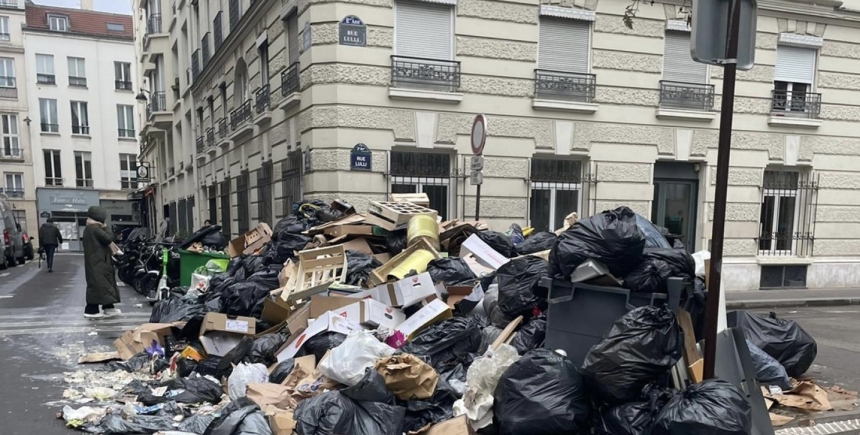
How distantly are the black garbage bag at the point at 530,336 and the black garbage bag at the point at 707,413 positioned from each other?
1095 mm

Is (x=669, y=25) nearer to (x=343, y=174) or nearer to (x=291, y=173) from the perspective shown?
(x=343, y=174)

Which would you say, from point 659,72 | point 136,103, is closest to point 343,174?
point 659,72

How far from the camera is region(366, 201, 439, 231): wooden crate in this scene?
20.1ft

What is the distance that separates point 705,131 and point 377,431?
9.02 metres

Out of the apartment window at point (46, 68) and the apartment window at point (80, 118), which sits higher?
the apartment window at point (46, 68)

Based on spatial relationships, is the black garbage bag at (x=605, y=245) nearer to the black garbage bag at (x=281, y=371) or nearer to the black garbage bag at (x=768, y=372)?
the black garbage bag at (x=768, y=372)

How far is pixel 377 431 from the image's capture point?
316cm

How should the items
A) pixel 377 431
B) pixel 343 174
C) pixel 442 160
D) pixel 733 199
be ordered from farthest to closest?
pixel 733 199
pixel 442 160
pixel 343 174
pixel 377 431

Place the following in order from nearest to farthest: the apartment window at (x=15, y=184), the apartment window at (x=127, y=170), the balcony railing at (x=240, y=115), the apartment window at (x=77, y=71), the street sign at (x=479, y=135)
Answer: the street sign at (x=479, y=135) < the balcony railing at (x=240, y=115) < the apartment window at (x=15, y=184) < the apartment window at (x=77, y=71) < the apartment window at (x=127, y=170)

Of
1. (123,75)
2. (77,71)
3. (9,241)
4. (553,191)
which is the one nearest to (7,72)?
(77,71)

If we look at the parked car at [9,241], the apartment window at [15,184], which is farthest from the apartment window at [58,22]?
the parked car at [9,241]

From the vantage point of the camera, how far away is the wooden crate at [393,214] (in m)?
6.12

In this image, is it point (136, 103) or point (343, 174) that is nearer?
point (343, 174)

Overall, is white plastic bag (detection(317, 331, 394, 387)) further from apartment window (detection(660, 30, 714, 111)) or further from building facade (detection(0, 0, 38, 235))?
building facade (detection(0, 0, 38, 235))
